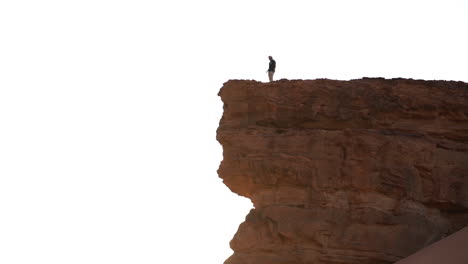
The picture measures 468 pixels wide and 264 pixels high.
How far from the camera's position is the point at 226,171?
19484 mm

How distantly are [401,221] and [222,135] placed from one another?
4.44 meters

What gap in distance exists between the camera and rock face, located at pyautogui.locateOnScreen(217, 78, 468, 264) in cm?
1852

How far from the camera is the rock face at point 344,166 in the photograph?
1852 cm

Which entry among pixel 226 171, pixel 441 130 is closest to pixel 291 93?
pixel 226 171

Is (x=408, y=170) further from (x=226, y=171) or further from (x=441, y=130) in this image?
(x=226, y=171)

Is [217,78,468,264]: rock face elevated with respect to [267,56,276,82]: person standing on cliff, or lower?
lower

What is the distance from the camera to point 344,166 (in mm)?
19125

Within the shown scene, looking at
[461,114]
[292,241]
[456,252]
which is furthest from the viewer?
[461,114]

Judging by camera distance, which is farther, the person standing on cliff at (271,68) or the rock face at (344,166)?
the person standing on cliff at (271,68)

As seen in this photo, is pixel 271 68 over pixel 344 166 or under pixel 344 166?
over

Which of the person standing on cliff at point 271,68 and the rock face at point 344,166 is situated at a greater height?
the person standing on cliff at point 271,68

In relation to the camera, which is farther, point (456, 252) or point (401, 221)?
point (401, 221)

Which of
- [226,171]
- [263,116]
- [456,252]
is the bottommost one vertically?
[456,252]

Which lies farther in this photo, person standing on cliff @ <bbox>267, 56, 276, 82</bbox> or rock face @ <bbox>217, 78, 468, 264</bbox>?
person standing on cliff @ <bbox>267, 56, 276, 82</bbox>
